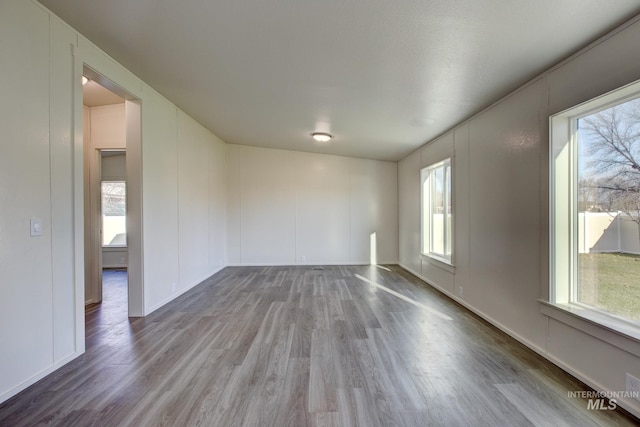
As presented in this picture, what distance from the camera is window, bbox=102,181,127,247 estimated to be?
6367 millimetres

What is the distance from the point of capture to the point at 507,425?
1.56m

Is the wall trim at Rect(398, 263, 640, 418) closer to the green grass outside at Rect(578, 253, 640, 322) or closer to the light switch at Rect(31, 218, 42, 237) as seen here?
the green grass outside at Rect(578, 253, 640, 322)

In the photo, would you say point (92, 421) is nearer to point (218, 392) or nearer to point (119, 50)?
point (218, 392)

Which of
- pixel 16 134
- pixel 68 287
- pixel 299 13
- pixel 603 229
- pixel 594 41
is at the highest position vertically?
pixel 299 13

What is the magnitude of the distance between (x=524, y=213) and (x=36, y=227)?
4135mm

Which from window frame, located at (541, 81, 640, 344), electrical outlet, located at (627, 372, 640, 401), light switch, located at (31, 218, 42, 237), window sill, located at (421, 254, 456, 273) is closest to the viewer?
electrical outlet, located at (627, 372, 640, 401)

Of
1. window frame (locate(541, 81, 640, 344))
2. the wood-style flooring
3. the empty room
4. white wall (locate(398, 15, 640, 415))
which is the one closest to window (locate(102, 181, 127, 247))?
the empty room

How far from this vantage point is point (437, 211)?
15.6 feet

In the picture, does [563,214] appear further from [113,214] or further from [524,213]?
[113,214]

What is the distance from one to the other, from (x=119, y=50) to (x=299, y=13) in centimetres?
190

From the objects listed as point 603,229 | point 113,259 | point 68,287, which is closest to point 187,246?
point 68,287

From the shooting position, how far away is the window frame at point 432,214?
160 inches

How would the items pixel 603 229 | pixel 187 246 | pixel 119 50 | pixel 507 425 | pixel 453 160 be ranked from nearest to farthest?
pixel 507 425 < pixel 603 229 < pixel 119 50 < pixel 453 160 < pixel 187 246

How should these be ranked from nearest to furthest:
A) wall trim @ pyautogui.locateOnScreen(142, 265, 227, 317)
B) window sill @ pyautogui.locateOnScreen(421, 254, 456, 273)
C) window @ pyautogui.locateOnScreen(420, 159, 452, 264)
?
wall trim @ pyautogui.locateOnScreen(142, 265, 227, 317)
window sill @ pyautogui.locateOnScreen(421, 254, 456, 273)
window @ pyautogui.locateOnScreen(420, 159, 452, 264)
